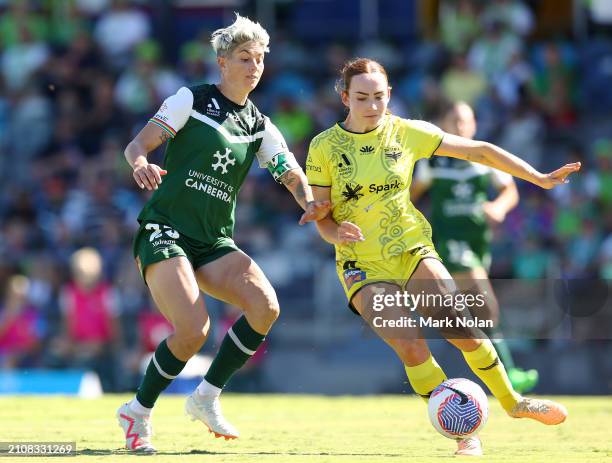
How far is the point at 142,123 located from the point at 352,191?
10354 millimetres

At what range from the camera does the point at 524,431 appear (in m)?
9.24

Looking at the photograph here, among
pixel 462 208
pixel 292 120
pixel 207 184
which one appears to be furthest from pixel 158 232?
pixel 292 120

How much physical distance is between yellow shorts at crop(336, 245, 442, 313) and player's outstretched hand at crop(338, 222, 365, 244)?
394 millimetres

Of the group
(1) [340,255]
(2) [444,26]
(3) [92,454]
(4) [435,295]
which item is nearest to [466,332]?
(4) [435,295]

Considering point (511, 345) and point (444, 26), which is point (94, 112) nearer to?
point (444, 26)

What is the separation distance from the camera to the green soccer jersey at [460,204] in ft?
37.6

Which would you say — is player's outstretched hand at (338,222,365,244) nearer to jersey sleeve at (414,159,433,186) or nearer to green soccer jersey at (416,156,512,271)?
green soccer jersey at (416,156,512,271)

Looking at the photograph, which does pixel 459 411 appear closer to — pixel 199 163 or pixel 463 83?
pixel 199 163

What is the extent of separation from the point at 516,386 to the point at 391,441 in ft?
6.93

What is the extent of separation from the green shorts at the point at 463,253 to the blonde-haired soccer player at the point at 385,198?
3172 mm

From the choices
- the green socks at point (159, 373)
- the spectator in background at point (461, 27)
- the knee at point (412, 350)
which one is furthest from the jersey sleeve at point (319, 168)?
the spectator in background at point (461, 27)

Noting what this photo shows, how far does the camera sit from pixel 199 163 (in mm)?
8086

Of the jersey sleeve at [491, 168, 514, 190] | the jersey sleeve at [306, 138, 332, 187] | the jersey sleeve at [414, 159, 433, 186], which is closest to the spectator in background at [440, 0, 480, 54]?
the jersey sleeve at [414, 159, 433, 186]

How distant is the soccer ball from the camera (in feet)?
24.8
